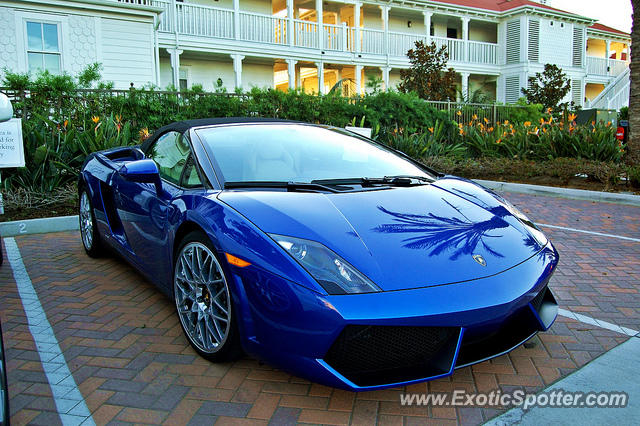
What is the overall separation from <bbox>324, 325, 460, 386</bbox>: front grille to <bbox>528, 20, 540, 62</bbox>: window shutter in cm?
2821

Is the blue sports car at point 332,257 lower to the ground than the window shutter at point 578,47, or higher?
lower

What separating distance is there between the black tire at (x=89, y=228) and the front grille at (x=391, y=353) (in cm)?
334

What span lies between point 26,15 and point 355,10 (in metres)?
13.5

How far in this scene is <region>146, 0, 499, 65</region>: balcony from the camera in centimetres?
1818

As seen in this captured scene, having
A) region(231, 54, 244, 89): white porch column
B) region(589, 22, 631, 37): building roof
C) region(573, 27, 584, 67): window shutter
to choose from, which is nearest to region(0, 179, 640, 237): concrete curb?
region(231, 54, 244, 89): white porch column

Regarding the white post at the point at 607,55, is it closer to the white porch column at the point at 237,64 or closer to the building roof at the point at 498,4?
the building roof at the point at 498,4

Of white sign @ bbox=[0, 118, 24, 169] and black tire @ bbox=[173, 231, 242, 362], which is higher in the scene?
white sign @ bbox=[0, 118, 24, 169]

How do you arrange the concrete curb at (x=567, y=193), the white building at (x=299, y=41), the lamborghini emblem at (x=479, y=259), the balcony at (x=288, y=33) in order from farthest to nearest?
the balcony at (x=288, y=33), the white building at (x=299, y=41), the concrete curb at (x=567, y=193), the lamborghini emblem at (x=479, y=259)

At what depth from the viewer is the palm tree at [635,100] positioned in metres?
9.20

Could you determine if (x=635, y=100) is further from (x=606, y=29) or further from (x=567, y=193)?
(x=606, y=29)

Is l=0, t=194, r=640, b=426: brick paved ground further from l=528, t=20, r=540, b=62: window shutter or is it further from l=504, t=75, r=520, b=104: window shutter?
l=528, t=20, r=540, b=62: window shutter

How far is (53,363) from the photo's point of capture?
2.83 metres

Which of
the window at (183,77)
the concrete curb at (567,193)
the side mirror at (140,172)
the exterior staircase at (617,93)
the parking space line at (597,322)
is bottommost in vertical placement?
the parking space line at (597,322)

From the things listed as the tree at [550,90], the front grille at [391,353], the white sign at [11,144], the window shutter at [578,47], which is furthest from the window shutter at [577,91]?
the front grille at [391,353]
